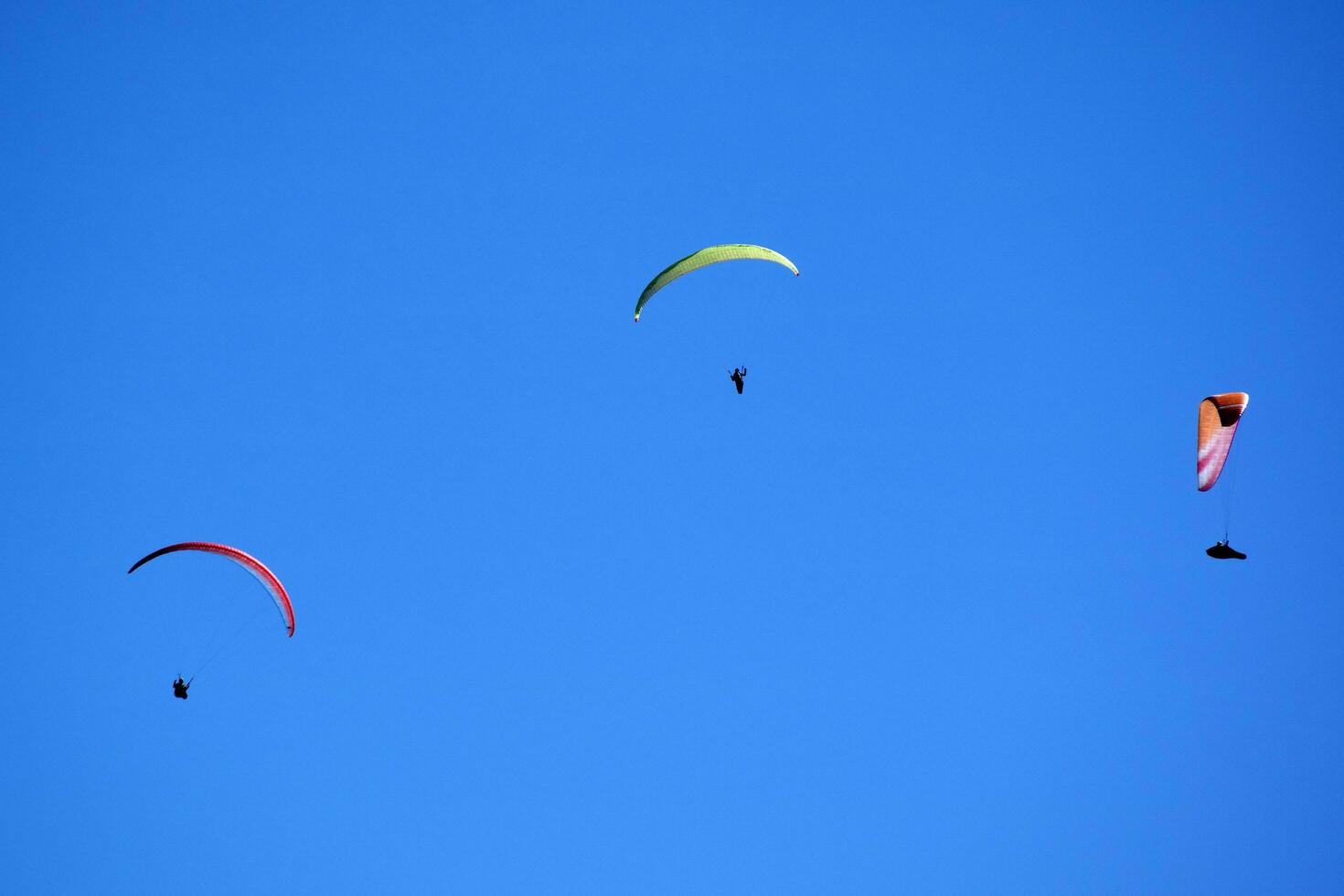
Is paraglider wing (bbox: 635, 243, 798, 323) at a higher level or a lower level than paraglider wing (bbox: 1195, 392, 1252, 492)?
higher

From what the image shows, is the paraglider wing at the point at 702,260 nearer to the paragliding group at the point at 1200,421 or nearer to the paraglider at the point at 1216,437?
the paragliding group at the point at 1200,421

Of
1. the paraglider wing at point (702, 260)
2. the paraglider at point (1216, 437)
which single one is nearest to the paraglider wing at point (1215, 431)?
the paraglider at point (1216, 437)

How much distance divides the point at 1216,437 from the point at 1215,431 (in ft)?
0.59

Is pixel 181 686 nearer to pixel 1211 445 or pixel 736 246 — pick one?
pixel 736 246

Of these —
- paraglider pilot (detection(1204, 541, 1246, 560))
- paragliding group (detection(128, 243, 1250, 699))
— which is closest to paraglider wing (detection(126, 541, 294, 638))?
paragliding group (detection(128, 243, 1250, 699))

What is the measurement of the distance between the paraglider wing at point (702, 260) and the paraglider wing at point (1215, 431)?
10.5 m

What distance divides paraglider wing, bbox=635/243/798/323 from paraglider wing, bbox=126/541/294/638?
10723 mm

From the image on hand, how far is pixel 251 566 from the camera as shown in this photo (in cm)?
4488

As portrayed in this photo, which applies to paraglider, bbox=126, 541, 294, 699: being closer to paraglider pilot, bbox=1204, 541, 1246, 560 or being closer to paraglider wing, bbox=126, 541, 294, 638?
paraglider wing, bbox=126, 541, 294, 638

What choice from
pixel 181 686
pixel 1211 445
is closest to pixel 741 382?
pixel 1211 445

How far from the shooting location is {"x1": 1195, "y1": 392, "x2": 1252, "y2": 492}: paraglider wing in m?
43.3

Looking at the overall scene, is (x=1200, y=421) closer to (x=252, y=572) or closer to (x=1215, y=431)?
(x=1215, y=431)

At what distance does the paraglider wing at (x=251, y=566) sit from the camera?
143 feet

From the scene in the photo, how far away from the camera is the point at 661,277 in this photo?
43406 mm
